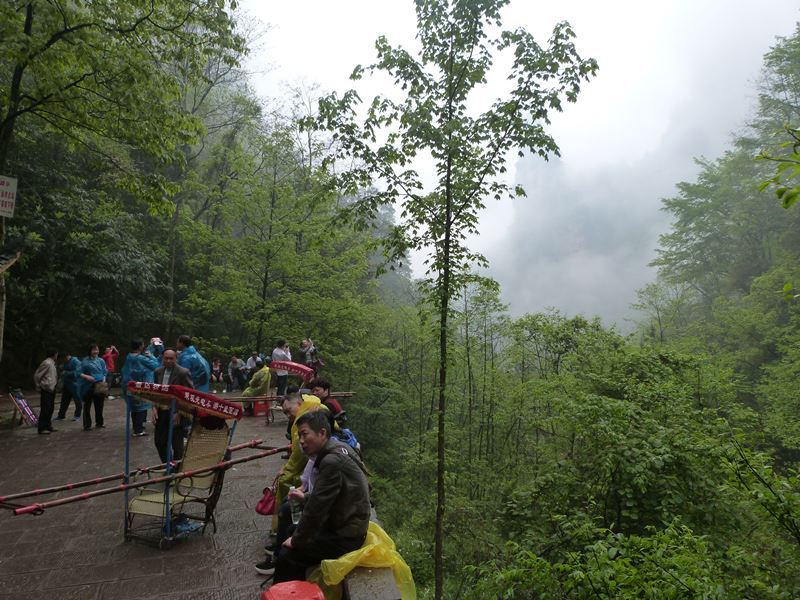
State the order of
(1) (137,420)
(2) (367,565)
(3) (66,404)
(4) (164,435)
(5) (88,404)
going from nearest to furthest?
1. (2) (367,565)
2. (4) (164,435)
3. (1) (137,420)
4. (5) (88,404)
5. (3) (66,404)

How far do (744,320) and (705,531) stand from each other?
2276 cm

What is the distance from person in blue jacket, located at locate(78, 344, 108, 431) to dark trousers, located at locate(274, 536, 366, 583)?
26.6 ft

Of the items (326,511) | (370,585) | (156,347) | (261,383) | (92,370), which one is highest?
(156,347)

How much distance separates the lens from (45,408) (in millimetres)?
9508

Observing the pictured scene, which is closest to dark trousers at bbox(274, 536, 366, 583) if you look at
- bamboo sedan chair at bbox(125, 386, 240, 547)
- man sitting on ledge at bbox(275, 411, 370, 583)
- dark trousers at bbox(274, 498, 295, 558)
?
man sitting on ledge at bbox(275, 411, 370, 583)

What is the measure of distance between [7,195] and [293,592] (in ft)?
26.2

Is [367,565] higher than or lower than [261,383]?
lower

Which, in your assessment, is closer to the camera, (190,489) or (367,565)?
(367,565)

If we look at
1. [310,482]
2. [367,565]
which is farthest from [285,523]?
[367,565]

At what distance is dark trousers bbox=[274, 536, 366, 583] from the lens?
328cm

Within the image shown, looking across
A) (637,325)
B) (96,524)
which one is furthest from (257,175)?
(637,325)

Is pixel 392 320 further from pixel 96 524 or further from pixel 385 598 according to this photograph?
pixel 385 598

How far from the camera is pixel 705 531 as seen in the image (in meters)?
6.58

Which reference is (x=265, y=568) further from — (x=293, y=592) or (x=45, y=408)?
(x=45, y=408)
